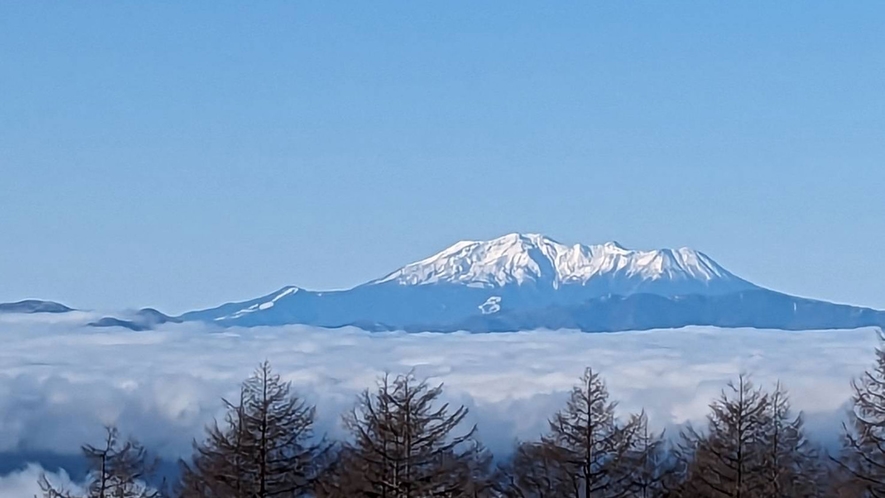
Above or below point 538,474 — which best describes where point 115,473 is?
above

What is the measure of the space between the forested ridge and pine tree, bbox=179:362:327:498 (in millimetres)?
38

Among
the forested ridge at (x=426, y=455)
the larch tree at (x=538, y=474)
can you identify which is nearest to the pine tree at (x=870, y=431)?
the forested ridge at (x=426, y=455)

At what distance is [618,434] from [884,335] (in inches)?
512

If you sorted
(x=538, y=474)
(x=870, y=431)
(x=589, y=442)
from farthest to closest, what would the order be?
(x=538, y=474)
(x=589, y=442)
(x=870, y=431)

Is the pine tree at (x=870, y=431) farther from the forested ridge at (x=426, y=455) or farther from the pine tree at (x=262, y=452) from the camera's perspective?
the pine tree at (x=262, y=452)

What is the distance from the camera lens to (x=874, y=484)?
4200 centimetres

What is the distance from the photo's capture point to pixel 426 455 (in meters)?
43.6

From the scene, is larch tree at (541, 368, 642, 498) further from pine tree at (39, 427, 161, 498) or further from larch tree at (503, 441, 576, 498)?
pine tree at (39, 427, 161, 498)

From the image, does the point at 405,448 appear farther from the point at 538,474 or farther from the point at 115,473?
the point at 538,474

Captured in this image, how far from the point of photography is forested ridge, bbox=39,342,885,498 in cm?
4328

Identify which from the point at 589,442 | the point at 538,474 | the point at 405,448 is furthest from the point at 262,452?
the point at 538,474

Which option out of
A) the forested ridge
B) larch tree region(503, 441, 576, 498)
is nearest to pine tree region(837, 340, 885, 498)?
the forested ridge

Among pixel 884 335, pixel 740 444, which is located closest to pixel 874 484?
pixel 884 335

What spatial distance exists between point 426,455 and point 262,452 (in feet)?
14.5
